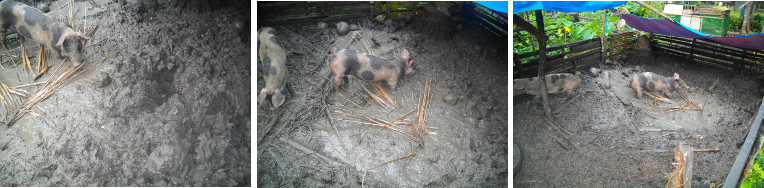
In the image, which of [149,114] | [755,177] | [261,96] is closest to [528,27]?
[755,177]

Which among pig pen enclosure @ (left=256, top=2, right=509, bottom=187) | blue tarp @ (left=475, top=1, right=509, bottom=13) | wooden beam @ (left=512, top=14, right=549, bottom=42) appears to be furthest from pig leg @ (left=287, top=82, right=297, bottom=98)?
wooden beam @ (left=512, top=14, right=549, bottom=42)

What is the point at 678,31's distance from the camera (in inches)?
83.7

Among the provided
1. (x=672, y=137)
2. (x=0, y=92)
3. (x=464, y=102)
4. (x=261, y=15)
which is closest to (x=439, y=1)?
(x=464, y=102)

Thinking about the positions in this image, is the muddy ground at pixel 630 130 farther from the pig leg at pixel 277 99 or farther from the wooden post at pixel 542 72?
the pig leg at pixel 277 99

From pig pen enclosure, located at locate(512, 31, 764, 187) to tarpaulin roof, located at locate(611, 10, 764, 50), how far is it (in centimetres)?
7

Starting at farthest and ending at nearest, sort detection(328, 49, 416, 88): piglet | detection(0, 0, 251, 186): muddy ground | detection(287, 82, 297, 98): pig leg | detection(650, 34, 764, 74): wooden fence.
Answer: detection(650, 34, 764, 74): wooden fence → detection(328, 49, 416, 88): piglet → detection(287, 82, 297, 98): pig leg → detection(0, 0, 251, 186): muddy ground

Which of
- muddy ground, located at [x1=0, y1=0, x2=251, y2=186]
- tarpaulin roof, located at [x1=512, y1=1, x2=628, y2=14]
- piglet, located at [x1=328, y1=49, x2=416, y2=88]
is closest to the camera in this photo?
tarpaulin roof, located at [x1=512, y1=1, x2=628, y2=14]

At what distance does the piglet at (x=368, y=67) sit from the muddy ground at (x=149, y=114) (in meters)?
0.42

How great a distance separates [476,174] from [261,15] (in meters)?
1.21

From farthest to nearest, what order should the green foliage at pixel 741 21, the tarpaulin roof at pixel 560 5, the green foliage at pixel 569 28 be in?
the green foliage at pixel 569 28
the green foliage at pixel 741 21
the tarpaulin roof at pixel 560 5

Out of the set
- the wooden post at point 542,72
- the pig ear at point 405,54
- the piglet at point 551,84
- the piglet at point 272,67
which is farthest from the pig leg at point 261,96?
the wooden post at point 542,72

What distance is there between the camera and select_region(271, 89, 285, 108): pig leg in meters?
1.76

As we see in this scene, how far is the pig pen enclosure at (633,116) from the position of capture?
69.6 inches

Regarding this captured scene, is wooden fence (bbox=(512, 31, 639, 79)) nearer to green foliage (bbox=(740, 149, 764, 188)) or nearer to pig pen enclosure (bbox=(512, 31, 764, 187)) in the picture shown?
pig pen enclosure (bbox=(512, 31, 764, 187))
